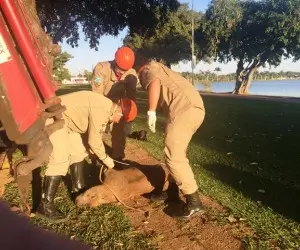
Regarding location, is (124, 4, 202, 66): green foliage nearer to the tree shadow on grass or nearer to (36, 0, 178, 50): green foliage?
(36, 0, 178, 50): green foliage

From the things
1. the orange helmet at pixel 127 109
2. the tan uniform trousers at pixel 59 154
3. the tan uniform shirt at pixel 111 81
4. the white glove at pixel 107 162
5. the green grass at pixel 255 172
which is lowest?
the green grass at pixel 255 172

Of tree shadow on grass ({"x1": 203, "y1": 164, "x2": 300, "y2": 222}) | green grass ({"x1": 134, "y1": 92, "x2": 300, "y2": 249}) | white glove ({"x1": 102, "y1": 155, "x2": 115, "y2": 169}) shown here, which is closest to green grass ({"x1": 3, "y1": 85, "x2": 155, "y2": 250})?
white glove ({"x1": 102, "y1": 155, "x2": 115, "y2": 169})

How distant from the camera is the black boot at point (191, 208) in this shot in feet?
13.8

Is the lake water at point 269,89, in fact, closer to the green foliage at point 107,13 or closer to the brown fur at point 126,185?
the green foliage at point 107,13

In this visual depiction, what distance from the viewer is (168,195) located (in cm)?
504

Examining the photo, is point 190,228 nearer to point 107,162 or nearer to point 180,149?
point 180,149

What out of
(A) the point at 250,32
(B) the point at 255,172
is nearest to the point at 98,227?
(B) the point at 255,172

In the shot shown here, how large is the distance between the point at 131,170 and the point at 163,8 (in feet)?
46.9

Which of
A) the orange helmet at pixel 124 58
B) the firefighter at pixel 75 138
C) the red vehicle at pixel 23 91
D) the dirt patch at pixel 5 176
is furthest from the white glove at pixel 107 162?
the red vehicle at pixel 23 91

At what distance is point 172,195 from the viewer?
16.6ft

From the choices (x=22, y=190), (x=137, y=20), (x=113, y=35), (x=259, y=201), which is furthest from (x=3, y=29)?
(x=113, y=35)

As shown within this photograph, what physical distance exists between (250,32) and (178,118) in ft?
120

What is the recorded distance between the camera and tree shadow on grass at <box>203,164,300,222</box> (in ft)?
14.5

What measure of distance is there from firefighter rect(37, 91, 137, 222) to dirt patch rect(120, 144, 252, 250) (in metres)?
0.91
